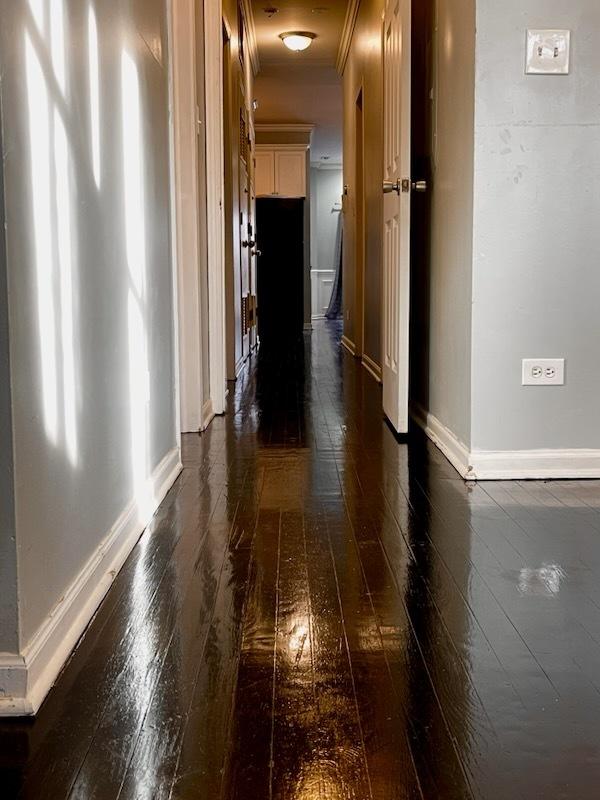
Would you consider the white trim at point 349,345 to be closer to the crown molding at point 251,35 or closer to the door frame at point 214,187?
the crown molding at point 251,35

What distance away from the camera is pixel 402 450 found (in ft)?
11.0

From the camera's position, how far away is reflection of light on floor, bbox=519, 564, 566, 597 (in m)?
1.81

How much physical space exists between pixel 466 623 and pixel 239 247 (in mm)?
4737

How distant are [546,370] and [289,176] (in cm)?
890

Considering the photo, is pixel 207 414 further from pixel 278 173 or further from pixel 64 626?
pixel 278 173

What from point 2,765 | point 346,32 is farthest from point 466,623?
point 346,32

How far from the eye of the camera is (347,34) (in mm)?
7340

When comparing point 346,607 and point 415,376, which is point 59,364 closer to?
point 346,607

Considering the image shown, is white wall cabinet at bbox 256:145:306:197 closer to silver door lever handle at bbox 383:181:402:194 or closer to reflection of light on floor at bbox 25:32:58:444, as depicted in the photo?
silver door lever handle at bbox 383:181:402:194

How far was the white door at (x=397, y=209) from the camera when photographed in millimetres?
3480

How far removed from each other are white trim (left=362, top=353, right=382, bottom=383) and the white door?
1.44 meters

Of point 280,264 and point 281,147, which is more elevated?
point 281,147

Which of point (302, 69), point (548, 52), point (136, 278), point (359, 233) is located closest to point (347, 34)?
point (302, 69)

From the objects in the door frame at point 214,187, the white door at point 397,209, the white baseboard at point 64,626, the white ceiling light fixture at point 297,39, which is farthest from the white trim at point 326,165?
the white baseboard at point 64,626
